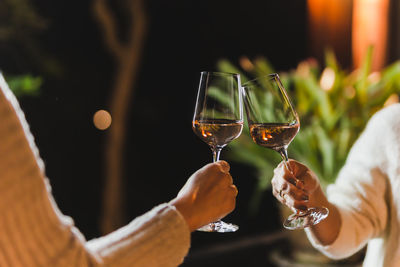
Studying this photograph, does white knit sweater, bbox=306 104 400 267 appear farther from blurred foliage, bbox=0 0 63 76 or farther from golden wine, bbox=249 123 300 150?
blurred foliage, bbox=0 0 63 76

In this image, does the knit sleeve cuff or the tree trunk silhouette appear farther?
the tree trunk silhouette

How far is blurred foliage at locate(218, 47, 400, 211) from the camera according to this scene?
2641 millimetres

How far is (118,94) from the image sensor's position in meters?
3.03

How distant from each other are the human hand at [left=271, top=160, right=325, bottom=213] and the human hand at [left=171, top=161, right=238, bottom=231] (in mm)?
232

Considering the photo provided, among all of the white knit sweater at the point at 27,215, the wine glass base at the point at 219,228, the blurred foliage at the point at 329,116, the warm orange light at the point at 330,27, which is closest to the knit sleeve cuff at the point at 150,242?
the white knit sweater at the point at 27,215

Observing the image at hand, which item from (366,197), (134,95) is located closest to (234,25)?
(134,95)

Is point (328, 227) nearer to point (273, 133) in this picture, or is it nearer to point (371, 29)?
point (273, 133)

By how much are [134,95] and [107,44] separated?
38 cm

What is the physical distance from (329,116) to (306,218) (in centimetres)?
182

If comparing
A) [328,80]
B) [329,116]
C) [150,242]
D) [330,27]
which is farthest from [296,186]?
[330,27]

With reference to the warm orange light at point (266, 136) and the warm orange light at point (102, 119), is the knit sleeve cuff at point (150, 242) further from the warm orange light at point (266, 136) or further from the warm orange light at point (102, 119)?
the warm orange light at point (102, 119)

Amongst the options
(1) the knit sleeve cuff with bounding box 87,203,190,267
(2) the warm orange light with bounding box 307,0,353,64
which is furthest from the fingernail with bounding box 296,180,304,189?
(2) the warm orange light with bounding box 307,0,353,64

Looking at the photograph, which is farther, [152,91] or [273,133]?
[152,91]

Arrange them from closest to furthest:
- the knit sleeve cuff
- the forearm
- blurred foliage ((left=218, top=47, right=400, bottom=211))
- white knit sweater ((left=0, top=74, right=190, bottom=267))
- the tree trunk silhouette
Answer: white knit sweater ((left=0, top=74, right=190, bottom=267))
the knit sleeve cuff
the forearm
blurred foliage ((left=218, top=47, right=400, bottom=211))
the tree trunk silhouette
